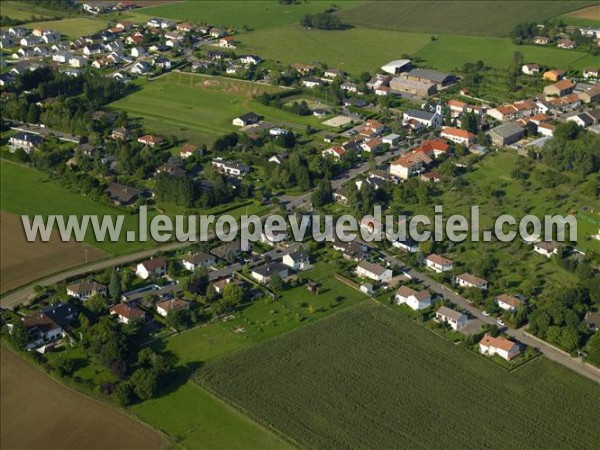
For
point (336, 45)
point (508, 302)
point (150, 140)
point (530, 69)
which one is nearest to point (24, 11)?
point (336, 45)

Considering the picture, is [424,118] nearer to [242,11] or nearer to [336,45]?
[336,45]

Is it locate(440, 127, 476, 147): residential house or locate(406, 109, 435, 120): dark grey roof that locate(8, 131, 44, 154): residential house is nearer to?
locate(406, 109, 435, 120): dark grey roof

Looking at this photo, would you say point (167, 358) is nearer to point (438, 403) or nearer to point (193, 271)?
point (193, 271)

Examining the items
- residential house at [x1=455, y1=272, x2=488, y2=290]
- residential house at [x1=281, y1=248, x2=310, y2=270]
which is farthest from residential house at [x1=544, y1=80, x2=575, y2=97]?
residential house at [x1=281, y1=248, x2=310, y2=270]

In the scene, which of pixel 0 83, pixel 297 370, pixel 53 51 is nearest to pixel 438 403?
pixel 297 370

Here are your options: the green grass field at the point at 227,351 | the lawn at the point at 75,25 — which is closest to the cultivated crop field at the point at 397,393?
the green grass field at the point at 227,351

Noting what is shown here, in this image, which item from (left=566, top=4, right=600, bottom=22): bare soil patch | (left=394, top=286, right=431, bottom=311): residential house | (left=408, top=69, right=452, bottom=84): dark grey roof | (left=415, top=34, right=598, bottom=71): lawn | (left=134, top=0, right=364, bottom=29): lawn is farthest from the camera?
(left=134, top=0, right=364, bottom=29): lawn
